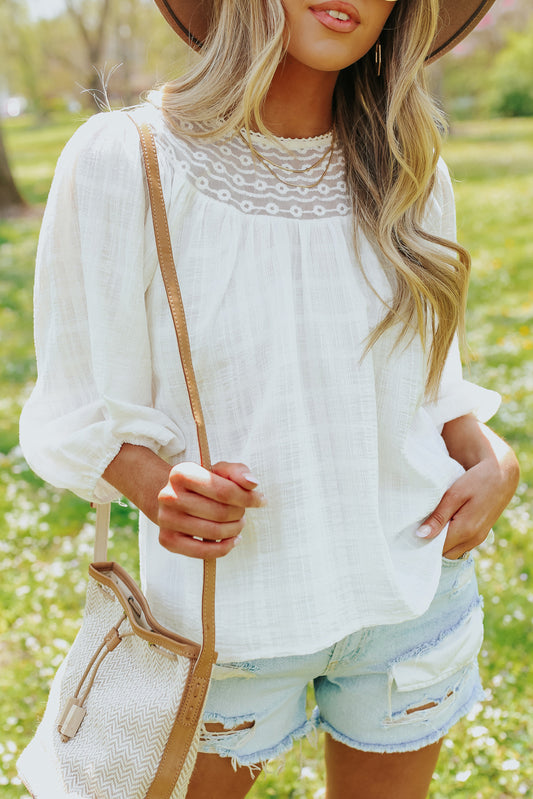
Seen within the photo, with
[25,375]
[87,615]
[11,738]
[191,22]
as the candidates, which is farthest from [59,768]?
[25,375]

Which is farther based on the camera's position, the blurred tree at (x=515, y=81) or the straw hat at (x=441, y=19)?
the blurred tree at (x=515, y=81)

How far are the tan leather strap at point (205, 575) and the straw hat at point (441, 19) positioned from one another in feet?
1.25

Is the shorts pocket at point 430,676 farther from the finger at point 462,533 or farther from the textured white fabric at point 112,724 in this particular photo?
the textured white fabric at point 112,724

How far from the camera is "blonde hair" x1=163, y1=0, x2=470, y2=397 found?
5.44ft

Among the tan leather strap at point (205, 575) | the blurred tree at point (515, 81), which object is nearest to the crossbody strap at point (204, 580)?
the tan leather strap at point (205, 575)

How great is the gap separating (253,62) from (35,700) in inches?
106

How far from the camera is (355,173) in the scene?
1848mm

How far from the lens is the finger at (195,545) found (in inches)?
55.9

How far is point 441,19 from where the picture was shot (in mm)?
1983

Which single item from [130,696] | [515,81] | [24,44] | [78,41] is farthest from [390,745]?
[78,41]

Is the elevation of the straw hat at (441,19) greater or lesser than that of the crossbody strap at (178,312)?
greater

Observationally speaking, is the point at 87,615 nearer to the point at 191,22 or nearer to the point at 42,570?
the point at 191,22

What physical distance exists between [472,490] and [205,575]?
69cm

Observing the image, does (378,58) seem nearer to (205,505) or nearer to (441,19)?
(441,19)
